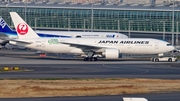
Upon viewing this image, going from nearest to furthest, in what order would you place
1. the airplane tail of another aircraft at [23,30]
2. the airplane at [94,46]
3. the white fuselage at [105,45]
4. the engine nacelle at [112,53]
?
1. the engine nacelle at [112,53]
2. the airplane at [94,46]
3. the white fuselage at [105,45]
4. the airplane tail of another aircraft at [23,30]

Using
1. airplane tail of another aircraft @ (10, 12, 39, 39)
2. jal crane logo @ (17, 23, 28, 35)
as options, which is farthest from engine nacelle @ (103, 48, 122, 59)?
jal crane logo @ (17, 23, 28, 35)

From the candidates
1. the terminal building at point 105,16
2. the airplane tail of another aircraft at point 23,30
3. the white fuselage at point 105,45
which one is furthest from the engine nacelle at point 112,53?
the terminal building at point 105,16

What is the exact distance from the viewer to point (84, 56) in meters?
86.4

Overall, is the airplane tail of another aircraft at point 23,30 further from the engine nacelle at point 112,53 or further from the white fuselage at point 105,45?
the engine nacelle at point 112,53

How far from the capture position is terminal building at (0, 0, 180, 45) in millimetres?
133500

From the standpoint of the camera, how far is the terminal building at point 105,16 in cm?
13350

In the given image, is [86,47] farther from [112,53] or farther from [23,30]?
[23,30]

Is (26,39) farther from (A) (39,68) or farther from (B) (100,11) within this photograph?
(B) (100,11)

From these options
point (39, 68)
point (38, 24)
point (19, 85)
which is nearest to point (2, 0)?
point (38, 24)

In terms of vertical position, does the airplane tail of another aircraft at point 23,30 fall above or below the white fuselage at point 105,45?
above

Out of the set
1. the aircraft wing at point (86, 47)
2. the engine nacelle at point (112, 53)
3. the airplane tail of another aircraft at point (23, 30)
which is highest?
the airplane tail of another aircraft at point (23, 30)

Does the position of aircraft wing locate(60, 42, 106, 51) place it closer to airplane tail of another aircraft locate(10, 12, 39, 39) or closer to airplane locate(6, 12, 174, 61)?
airplane locate(6, 12, 174, 61)

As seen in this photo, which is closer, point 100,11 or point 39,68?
point 39,68

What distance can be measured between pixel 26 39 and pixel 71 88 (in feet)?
134
